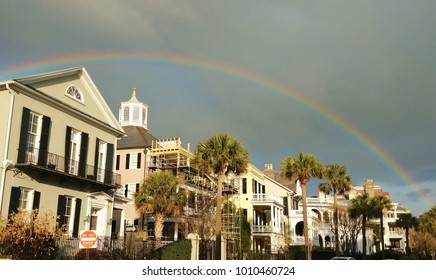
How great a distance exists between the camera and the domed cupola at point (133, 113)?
171ft

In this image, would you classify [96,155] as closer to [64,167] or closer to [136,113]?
[64,167]

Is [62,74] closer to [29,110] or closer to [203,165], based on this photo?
[29,110]

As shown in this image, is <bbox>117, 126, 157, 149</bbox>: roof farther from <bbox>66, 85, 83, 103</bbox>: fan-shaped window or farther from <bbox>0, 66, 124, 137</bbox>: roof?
<bbox>66, 85, 83, 103</bbox>: fan-shaped window

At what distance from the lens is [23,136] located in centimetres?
2367

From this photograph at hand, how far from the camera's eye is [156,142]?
150 ft

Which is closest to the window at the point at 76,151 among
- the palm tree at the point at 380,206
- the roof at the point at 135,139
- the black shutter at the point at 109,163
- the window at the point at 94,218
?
the black shutter at the point at 109,163

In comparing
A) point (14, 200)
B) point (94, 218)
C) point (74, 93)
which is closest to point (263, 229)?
point (94, 218)

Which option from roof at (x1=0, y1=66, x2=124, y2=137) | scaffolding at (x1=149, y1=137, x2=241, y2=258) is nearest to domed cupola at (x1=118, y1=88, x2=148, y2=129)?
scaffolding at (x1=149, y1=137, x2=241, y2=258)

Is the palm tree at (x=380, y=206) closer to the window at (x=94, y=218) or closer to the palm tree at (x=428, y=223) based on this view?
the palm tree at (x=428, y=223)

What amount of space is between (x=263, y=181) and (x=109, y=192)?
107 ft

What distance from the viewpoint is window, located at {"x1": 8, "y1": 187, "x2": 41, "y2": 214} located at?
74.7 feet

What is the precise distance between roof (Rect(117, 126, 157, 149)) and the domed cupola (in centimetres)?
86
